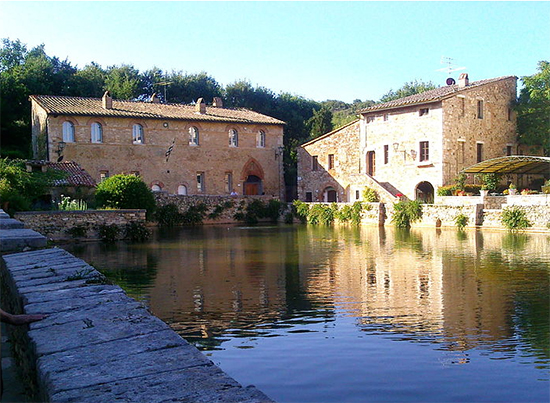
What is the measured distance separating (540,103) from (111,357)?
35.0 m

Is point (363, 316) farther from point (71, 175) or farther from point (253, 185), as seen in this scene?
point (253, 185)

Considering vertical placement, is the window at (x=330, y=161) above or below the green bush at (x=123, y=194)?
above

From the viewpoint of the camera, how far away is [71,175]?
25875mm

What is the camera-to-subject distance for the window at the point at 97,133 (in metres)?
32.9

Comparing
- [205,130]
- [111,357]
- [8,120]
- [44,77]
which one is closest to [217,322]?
[111,357]

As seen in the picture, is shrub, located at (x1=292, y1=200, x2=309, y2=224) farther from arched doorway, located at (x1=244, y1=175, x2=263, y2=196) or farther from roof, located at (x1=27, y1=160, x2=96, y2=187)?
roof, located at (x1=27, y1=160, x2=96, y2=187)

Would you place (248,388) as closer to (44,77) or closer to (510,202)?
(510,202)

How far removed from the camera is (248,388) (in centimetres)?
234

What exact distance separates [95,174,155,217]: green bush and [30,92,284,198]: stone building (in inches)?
407

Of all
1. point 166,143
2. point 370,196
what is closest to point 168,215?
point 166,143

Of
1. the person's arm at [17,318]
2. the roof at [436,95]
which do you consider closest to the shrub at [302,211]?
the roof at [436,95]

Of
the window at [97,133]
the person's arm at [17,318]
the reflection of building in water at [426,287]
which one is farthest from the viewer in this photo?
the window at [97,133]

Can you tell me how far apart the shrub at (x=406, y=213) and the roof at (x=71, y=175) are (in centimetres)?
1480

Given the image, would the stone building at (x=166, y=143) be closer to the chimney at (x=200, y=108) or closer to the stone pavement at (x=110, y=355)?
the chimney at (x=200, y=108)
